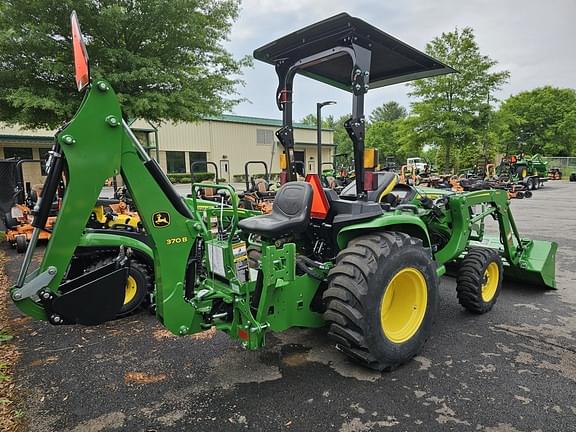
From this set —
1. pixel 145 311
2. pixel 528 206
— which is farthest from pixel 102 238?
pixel 528 206

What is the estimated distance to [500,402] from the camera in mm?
2730

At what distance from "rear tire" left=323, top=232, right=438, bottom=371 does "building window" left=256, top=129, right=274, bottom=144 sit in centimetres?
3410

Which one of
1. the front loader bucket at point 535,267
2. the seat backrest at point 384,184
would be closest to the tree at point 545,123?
the front loader bucket at point 535,267

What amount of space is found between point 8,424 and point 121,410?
69 cm

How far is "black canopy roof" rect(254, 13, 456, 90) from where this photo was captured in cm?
302

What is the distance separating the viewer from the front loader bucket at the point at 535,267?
4.97m

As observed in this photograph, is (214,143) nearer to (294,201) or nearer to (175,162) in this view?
(175,162)

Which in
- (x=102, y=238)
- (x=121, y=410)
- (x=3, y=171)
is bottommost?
(x=121, y=410)

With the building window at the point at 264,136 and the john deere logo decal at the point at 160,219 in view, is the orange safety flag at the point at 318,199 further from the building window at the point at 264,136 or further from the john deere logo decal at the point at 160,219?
the building window at the point at 264,136

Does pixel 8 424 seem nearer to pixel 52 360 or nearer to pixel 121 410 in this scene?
pixel 121 410

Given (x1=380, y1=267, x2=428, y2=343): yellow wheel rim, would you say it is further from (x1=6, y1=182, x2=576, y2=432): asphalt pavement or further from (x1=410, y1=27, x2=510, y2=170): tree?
(x1=410, y1=27, x2=510, y2=170): tree

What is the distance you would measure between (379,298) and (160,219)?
66.2 inches

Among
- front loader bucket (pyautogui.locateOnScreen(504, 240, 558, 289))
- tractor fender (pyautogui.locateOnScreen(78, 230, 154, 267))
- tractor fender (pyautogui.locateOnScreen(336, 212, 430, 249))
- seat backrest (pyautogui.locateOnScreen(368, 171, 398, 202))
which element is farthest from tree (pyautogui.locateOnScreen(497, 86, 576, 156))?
tractor fender (pyautogui.locateOnScreen(78, 230, 154, 267))

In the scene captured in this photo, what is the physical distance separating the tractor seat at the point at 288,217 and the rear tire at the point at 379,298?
17.0 inches
